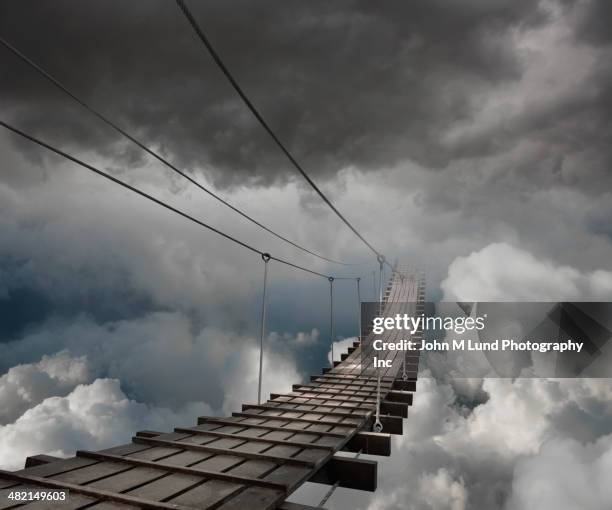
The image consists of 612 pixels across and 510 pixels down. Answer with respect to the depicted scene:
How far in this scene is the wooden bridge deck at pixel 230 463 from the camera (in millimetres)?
3871

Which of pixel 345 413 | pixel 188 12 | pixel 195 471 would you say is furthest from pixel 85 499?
pixel 345 413

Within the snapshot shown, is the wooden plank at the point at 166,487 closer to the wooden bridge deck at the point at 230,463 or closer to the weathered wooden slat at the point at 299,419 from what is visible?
the wooden bridge deck at the point at 230,463

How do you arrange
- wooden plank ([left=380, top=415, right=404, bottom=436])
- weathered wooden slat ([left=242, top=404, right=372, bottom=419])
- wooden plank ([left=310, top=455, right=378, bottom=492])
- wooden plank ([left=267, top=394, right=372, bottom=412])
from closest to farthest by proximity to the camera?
wooden plank ([left=310, top=455, right=378, bottom=492]) → weathered wooden slat ([left=242, top=404, right=372, bottom=419]) → wooden plank ([left=380, top=415, right=404, bottom=436]) → wooden plank ([left=267, top=394, right=372, bottom=412])

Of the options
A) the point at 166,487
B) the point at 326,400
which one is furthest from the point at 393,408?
the point at 166,487

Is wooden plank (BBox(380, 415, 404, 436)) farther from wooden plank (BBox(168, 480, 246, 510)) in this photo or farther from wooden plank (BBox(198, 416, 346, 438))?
wooden plank (BBox(168, 480, 246, 510))

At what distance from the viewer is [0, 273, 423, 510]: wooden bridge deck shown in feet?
12.7

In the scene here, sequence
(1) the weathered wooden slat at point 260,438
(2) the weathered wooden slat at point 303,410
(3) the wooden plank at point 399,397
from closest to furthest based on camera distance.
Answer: (1) the weathered wooden slat at point 260,438
(2) the weathered wooden slat at point 303,410
(3) the wooden plank at point 399,397

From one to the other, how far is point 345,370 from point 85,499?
9631mm

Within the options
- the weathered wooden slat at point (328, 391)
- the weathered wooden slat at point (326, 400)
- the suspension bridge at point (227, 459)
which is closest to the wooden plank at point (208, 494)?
the suspension bridge at point (227, 459)

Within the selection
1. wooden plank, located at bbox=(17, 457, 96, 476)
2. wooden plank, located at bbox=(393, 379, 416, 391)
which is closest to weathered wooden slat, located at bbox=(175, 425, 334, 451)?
wooden plank, located at bbox=(17, 457, 96, 476)

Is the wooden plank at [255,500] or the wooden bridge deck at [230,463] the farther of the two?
the wooden bridge deck at [230,463]

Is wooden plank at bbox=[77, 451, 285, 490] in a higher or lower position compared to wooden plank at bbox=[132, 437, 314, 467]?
lower

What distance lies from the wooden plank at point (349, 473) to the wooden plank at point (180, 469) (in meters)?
1.37

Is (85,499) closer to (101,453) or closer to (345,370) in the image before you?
(101,453)
